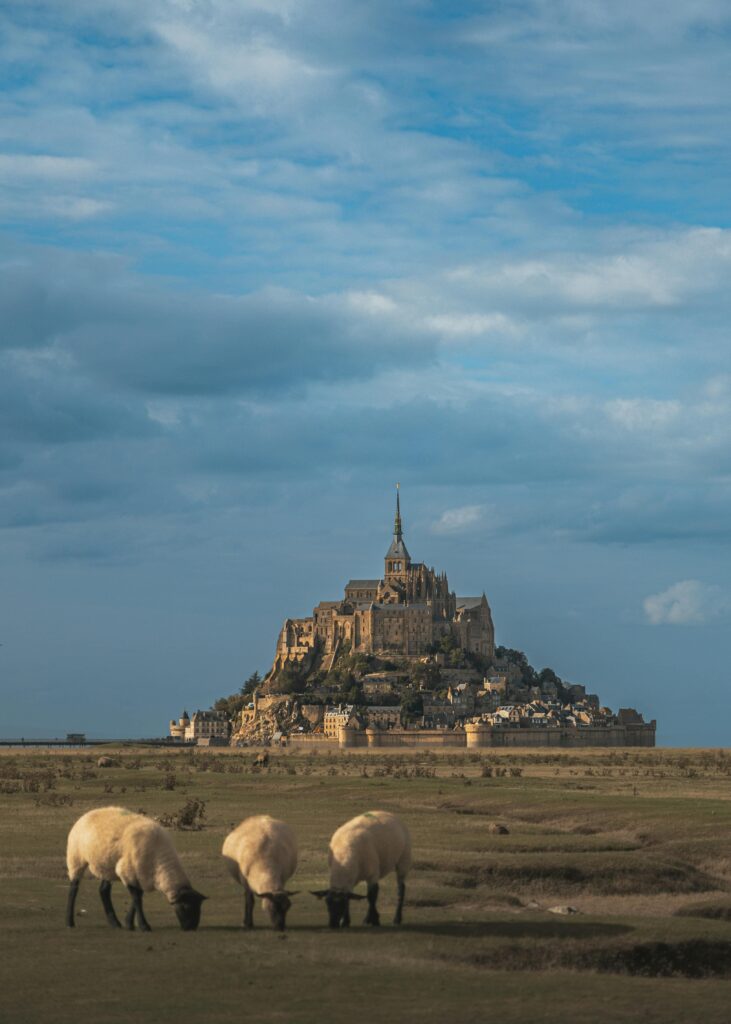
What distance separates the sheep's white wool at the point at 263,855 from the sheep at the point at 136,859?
0.77 m

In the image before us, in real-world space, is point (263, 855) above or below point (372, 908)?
above

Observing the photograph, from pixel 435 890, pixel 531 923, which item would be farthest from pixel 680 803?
pixel 531 923

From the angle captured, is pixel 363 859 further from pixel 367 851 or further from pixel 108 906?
pixel 108 906

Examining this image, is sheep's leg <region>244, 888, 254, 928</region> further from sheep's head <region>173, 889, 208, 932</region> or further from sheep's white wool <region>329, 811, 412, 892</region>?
sheep's white wool <region>329, 811, 412, 892</region>

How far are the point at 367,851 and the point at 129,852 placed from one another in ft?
12.0

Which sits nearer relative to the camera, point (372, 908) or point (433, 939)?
point (433, 939)

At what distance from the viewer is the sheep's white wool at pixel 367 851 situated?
72.2 feet

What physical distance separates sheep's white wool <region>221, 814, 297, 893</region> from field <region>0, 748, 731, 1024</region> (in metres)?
0.78

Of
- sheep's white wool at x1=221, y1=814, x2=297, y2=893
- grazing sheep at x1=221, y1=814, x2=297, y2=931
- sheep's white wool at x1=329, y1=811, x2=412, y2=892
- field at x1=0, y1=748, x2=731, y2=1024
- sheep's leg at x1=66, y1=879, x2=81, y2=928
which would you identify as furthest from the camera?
sheep's leg at x1=66, y1=879, x2=81, y2=928

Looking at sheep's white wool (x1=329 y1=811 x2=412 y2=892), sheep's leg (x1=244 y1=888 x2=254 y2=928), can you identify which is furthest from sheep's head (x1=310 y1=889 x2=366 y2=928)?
sheep's leg (x1=244 y1=888 x2=254 y2=928)

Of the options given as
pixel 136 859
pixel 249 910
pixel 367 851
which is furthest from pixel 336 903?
pixel 136 859

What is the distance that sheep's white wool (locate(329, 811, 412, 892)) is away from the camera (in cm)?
2200

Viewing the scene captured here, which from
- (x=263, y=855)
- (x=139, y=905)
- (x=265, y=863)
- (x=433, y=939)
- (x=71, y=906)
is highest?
(x=263, y=855)

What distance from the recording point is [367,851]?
22.1 m
